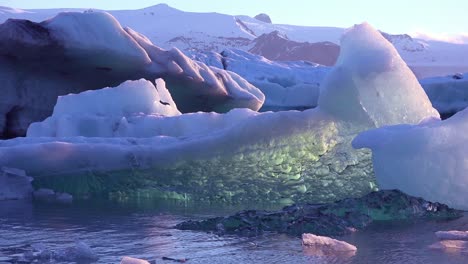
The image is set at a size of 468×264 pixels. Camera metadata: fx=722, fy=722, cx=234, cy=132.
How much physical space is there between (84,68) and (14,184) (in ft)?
14.4

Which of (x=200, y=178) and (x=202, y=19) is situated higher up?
(x=202, y=19)

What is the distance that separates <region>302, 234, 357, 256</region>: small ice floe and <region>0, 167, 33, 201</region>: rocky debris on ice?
8.95ft

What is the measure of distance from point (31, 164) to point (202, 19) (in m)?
55.2

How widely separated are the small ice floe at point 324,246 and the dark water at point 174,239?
32 mm

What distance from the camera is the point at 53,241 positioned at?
2.98 metres

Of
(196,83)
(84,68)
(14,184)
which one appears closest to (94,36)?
(84,68)

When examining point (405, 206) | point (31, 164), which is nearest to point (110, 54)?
point (31, 164)

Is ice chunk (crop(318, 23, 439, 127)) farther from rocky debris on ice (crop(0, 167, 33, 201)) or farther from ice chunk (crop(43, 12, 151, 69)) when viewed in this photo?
ice chunk (crop(43, 12, 151, 69))

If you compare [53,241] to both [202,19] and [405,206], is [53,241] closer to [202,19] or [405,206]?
[405,206]

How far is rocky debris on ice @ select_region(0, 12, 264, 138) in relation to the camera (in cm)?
836

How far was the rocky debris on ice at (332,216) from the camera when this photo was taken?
330cm

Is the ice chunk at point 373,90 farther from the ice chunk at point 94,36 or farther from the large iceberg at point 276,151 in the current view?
the ice chunk at point 94,36

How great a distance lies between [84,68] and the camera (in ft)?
30.3

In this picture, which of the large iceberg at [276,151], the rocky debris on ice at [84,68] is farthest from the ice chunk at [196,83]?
the large iceberg at [276,151]
